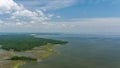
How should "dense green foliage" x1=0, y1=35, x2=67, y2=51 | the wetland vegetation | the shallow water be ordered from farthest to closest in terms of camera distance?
"dense green foliage" x1=0, y1=35, x2=67, y2=51
the wetland vegetation
the shallow water

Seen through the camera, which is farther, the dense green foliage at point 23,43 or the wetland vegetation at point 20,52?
the dense green foliage at point 23,43

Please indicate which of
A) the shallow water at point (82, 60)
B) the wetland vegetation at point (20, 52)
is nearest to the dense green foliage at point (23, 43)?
the wetland vegetation at point (20, 52)

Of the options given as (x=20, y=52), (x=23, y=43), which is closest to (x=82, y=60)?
(x=20, y=52)

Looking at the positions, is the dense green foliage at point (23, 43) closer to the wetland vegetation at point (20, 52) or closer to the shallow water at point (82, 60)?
the wetland vegetation at point (20, 52)

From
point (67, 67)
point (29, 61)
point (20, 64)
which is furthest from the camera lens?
point (29, 61)

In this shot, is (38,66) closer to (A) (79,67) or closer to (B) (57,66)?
(B) (57,66)

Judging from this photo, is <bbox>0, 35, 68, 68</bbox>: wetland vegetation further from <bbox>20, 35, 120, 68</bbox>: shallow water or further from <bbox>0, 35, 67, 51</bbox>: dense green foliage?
<bbox>20, 35, 120, 68</bbox>: shallow water

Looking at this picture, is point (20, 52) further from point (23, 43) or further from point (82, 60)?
point (82, 60)

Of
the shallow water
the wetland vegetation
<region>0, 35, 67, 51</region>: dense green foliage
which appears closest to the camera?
the shallow water

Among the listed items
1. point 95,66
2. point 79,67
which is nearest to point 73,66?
point 79,67

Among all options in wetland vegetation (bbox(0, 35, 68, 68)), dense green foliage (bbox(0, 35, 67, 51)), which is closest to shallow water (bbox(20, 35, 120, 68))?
wetland vegetation (bbox(0, 35, 68, 68))

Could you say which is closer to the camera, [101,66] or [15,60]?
[101,66]
